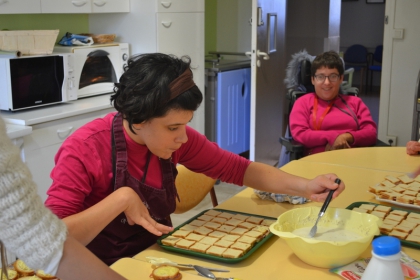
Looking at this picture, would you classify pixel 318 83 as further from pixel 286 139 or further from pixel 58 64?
pixel 58 64

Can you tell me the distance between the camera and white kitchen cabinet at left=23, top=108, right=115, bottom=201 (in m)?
2.69

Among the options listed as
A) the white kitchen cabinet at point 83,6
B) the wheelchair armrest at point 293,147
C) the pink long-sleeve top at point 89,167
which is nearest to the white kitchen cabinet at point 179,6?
the white kitchen cabinet at point 83,6

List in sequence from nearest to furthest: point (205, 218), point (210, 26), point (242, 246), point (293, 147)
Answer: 1. point (242, 246)
2. point (205, 218)
3. point (293, 147)
4. point (210, 26)

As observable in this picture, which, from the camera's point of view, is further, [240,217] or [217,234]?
[240,217]

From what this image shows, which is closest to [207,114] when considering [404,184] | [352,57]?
[404,184]

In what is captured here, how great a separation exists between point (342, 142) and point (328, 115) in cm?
23

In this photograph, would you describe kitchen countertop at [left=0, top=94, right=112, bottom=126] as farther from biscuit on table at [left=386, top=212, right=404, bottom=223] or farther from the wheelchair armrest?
biscuit on table at [left=386, top=212, right=404, bottom=223]

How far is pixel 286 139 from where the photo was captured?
9.75 feet

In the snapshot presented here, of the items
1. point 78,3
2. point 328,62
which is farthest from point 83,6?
point 328,62

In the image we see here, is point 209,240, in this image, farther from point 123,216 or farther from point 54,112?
point 54,112

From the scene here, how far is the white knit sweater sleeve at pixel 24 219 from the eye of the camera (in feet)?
2.50

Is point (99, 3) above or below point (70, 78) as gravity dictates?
above

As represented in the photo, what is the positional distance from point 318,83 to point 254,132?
1141 millimetres

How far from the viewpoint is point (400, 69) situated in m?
4.18
